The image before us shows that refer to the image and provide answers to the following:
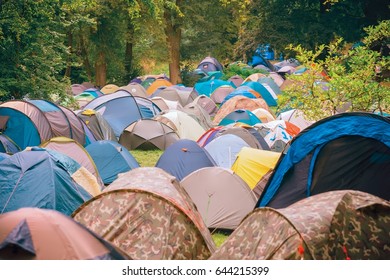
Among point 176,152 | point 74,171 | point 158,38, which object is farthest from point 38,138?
point 158,38

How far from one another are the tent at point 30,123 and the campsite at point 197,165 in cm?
3

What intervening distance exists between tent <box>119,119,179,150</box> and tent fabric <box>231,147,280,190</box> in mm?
6902

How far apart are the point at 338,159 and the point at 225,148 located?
652 cm

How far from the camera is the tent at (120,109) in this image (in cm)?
2305

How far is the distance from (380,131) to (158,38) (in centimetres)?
2380

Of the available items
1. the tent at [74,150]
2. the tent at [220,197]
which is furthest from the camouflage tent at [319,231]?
the tent at [74,150]

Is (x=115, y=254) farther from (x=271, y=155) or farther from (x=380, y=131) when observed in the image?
(x=271, y=155)

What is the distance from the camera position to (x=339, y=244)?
6715 mm

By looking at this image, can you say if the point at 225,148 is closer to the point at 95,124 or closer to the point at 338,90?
the point at 338,90

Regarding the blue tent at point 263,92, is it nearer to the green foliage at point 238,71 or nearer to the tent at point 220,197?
the green foliage at point 238,71

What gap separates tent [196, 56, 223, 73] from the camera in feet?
147

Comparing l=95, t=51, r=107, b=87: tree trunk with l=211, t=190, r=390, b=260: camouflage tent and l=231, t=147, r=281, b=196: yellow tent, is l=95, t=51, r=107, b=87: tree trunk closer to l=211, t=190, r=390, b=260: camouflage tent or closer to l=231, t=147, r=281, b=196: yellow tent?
l=231, t=147, r=281, b=196: yellow tent

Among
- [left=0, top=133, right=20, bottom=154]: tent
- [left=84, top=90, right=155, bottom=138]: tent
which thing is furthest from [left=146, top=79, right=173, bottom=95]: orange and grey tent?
[left=0, top=133, right=20, bottom=154]: tent

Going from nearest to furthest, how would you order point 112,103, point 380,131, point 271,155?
point 380,131 → point 271,155 → point 112,103
